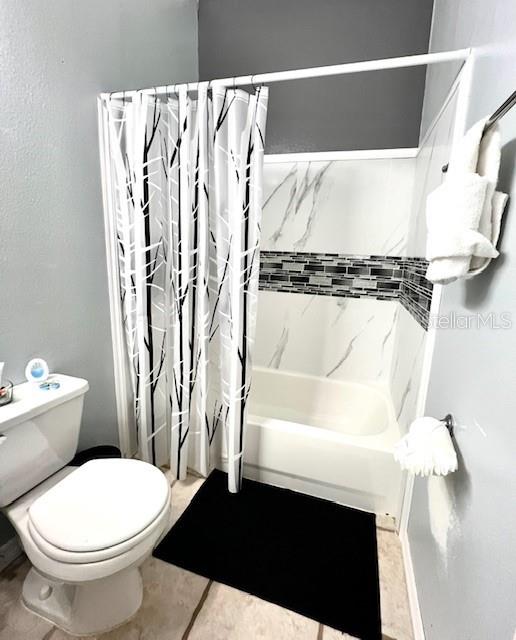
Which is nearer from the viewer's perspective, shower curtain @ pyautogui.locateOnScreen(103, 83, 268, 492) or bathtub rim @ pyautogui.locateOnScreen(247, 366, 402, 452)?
shower curtain @ pyautogui.locateOnScreen(103, 83, 268, 492)

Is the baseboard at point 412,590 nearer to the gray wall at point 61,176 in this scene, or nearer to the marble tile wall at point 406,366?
the marble tile wall at point 406,366

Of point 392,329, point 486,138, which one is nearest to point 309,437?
point 392,329

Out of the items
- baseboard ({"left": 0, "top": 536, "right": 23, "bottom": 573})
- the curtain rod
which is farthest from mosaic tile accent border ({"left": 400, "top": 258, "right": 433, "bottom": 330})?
baseboard ({"left": 0, "top": 536, "right": 23, "bottom": 573})

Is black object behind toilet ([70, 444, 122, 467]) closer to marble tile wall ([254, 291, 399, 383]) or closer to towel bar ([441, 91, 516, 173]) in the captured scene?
marble tile wall ([254, 291, 399, 383])

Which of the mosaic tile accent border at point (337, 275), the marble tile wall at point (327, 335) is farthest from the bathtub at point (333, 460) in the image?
the mosaic tile accent border at point (337, 275)

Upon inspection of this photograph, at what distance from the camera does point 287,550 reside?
140 centimetres

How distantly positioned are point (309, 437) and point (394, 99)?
1.94m

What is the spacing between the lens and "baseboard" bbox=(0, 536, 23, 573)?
4.19 feet

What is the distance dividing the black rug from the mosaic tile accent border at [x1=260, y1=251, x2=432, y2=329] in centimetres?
119

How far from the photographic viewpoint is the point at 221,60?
2.11 meters

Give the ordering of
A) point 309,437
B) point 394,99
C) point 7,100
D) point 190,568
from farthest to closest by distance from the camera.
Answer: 1. point 394,99
2. point 309,437
3. point 190,568
4. point 7,100

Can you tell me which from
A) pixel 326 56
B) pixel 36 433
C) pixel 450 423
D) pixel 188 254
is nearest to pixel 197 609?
pixel 36 433

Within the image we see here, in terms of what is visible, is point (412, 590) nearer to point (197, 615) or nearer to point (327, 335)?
point (197, 615)

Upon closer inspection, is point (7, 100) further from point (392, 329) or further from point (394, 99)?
point (392, 329)
